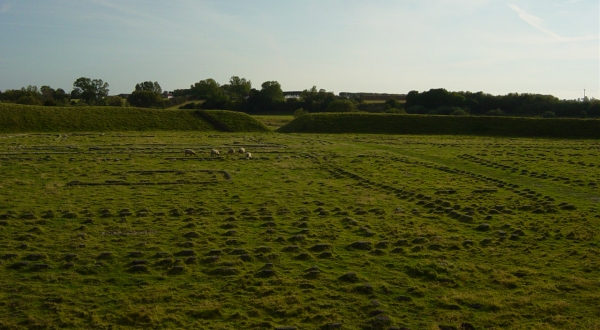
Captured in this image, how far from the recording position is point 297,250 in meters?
13.2

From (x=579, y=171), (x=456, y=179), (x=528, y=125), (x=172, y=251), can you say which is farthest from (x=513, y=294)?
(x=528, y=125)

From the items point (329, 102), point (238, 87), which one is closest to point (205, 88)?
point (238, 87)

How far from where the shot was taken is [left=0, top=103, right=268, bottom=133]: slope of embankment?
202 feet

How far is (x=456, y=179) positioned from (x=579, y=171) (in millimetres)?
7834

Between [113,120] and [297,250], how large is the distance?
58560 millimetres

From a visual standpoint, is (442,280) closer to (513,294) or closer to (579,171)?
(513,294)

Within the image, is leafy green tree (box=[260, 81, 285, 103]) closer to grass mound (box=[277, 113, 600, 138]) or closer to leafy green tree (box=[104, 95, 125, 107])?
leafy green tree (box=[104, 95, 125, 107])

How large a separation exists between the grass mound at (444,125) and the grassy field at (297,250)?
38.3m

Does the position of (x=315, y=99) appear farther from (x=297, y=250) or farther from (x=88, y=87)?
(x=297, y=250)

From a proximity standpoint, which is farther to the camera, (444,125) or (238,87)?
(238,87)

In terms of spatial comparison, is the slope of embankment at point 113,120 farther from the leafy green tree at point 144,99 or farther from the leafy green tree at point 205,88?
the leafy green tree at point 205,88

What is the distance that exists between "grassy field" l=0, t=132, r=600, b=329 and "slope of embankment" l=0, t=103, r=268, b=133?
37695mm

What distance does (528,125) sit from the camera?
64.4 m

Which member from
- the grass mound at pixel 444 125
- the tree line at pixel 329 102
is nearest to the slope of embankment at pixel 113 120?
the grass mound at pixel 444 125
